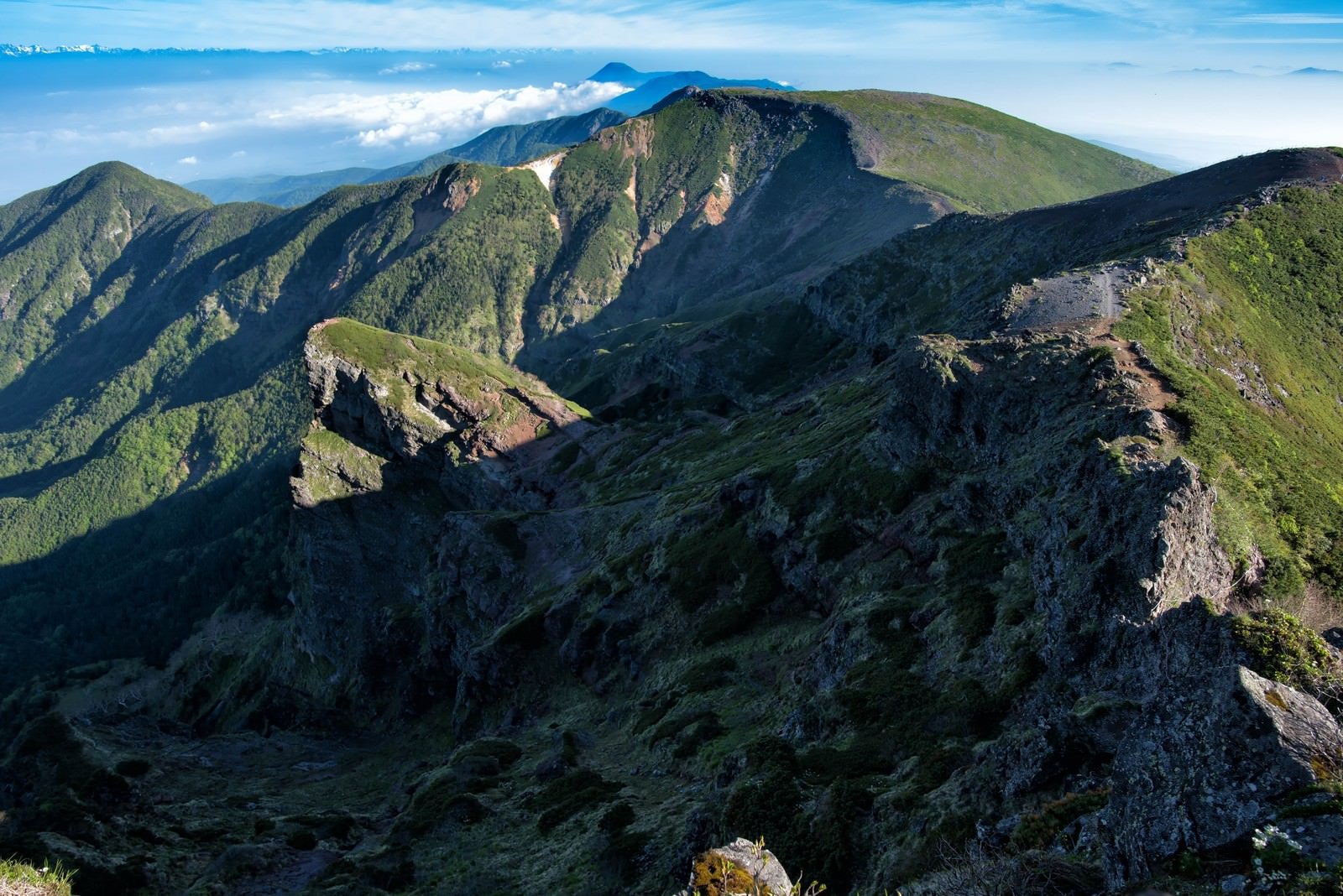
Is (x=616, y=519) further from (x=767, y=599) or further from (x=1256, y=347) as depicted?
(x=1256, y=347)

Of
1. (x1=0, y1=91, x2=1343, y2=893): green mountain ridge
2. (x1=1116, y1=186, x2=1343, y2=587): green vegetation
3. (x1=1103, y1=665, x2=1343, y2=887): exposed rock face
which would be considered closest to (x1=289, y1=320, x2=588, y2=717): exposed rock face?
(x1=0, y1=91, x2=1343, y2=893): green mountain ridge

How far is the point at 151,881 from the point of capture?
5641 centimetres

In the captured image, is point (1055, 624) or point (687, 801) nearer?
point (1055, 624)

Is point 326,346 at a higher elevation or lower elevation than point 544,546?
higher

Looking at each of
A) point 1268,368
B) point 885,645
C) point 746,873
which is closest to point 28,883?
point 746,873

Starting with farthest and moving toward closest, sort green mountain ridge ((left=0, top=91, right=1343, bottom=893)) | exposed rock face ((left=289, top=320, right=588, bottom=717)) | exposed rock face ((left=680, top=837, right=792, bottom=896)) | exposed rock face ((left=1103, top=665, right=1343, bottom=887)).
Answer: exposed rock face ((left=289, top=320, right=588, bottom=717)) < green mountain ridge ((left=0, top=91, right=1343, bottom=893)) < exposed rock face ((left=680, top=837, right=792, bottom=896)) < exposed rock face ((left=1103, top=665, right=1343, bottom=887))

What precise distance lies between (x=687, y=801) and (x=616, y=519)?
73.9 m

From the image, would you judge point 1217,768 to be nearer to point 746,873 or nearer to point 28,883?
point 746,873

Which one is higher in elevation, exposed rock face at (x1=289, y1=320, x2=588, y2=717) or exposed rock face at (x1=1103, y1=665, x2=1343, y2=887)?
exposed rock face at (x1=1103, y1=665, x2=1343, y2=887)

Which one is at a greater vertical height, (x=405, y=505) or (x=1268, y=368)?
(x=1268, y=368)

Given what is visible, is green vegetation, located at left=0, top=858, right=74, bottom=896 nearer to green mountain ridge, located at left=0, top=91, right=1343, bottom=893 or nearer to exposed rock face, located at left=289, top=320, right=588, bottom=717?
green mountain ridge, located at left=0, top=91, right=1343, bottom=893

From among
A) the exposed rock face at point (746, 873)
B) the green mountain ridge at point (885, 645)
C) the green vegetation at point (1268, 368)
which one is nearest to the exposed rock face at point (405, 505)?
the green mountain ridge at point (885, 645)

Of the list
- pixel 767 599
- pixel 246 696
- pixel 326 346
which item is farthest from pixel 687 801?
pixel 326 346

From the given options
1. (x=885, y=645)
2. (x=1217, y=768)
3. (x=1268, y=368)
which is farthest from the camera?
(x=1268, y=368)
